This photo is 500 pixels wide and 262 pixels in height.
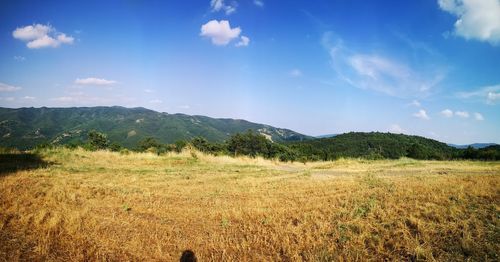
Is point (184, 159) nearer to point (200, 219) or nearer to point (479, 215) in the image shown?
point (200, 219)

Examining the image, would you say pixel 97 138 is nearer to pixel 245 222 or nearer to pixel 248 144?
pixel 248 144

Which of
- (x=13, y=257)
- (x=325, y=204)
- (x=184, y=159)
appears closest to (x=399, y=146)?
(x=184, y=159)

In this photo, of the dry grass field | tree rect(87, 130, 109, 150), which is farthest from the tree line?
the dry grass field

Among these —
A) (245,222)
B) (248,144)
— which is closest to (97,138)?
(248,144)

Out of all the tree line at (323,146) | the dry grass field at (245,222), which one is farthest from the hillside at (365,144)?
the dry grass field at (245,222)

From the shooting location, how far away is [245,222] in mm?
7965

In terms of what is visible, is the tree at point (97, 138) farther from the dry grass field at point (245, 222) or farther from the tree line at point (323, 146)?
the dry grass field at point (245, 222)

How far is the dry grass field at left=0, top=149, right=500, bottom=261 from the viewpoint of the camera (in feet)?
19.5

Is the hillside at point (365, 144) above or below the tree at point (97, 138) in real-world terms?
above

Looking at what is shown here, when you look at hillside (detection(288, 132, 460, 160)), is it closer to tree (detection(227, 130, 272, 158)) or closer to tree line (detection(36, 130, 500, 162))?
tree line (detection(36, 130, 500, 162))

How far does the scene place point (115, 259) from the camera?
583cm

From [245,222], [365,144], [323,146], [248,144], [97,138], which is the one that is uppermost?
[365,144]

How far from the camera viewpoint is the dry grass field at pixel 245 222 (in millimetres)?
5938

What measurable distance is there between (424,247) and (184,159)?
2028 centimetres
